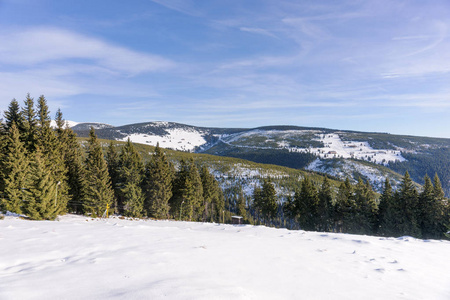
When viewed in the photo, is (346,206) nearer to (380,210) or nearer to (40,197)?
(380,210)

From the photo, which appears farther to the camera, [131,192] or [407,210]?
[131,192]

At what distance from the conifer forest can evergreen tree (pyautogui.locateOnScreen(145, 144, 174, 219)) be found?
21cm

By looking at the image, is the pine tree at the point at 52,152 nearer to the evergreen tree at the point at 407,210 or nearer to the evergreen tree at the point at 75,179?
the evergreen tree at the point at 75,179

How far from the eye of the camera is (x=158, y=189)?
47.8 metres

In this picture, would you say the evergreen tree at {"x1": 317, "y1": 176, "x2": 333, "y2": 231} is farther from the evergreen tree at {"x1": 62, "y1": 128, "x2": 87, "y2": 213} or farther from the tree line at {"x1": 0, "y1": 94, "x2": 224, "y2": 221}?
the evergreen tree at {"x1": 62, "y1": 128, "x2": 87, "y2": 213}

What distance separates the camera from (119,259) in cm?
657

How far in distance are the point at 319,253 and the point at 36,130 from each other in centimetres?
4584

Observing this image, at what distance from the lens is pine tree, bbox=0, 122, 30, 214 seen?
1016 inches

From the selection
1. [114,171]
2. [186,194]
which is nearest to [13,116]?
[114,171]

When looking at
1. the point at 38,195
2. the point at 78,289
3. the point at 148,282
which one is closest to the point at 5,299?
the point at 78,289

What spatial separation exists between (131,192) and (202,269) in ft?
147

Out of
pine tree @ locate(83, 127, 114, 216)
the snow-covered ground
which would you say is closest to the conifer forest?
pine tree @ locate(83, 127, 114, 216)

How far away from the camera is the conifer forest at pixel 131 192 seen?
27344 millimetres

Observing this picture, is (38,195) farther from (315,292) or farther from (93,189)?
(315,292)
